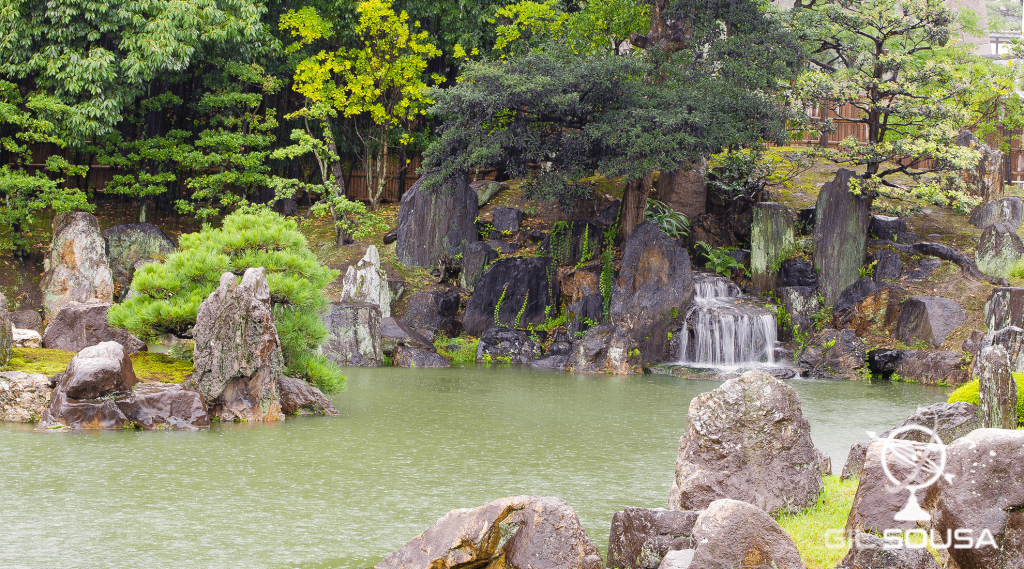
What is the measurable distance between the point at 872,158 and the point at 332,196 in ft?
43.7

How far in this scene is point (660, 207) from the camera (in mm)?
22703

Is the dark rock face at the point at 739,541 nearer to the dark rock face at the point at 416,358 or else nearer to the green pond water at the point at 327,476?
the green pond water at the point at 327,476

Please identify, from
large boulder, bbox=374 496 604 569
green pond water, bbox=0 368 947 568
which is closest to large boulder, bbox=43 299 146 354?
green pond water, bbox=0 368 947 568

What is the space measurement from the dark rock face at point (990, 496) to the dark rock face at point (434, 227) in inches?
752

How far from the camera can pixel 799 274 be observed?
66.5 feet

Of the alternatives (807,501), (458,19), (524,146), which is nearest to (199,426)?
(807,501)

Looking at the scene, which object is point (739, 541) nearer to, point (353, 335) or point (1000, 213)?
point (353, 335)

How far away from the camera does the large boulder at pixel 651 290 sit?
18.8 m

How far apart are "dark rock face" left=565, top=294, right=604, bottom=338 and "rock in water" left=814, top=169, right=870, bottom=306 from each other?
5.07 meters

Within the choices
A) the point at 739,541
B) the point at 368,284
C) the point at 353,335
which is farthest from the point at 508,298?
the point at 739,541

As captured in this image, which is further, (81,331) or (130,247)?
(130,247)

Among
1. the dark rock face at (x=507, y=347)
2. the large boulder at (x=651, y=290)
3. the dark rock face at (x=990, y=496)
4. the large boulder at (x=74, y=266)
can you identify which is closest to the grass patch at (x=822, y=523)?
the dark rock face at (x=990, y=496)

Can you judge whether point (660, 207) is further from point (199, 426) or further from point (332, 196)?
point (199, 426)

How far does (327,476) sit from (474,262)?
1461 centimetres
